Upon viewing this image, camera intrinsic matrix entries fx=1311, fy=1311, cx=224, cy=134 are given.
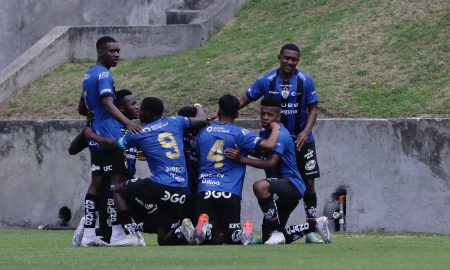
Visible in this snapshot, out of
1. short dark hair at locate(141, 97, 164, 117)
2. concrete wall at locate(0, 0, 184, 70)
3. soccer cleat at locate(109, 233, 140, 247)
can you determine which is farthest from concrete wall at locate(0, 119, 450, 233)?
concrete wall at locate(0, 0, 184, 70)

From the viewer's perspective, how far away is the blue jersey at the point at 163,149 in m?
12.8

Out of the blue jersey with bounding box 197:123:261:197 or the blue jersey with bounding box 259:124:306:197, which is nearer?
the blue jersey with bounding box 197:123:261:197

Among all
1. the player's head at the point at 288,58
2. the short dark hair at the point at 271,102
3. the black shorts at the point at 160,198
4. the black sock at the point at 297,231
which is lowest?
the black sock at the point at 297,231

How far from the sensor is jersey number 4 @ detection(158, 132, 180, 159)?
12836 mm

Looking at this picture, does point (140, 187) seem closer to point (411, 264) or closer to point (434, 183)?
point (411, 264)

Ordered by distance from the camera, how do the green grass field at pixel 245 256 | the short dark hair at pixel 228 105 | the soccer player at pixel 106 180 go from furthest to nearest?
the soccer player at pixel 106 180, the short dark hair at pixel 228 105, the green grass field at pixel 245 256

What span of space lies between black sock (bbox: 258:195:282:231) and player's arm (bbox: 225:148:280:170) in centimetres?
34

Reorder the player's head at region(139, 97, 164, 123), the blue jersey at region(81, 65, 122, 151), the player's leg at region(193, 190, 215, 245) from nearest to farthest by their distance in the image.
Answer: the player's leg at region(193, 190, 215, 245) < the player's head at region(139, 97, 164, 123) < the blue jersey at region(81, 65, 122, 151)

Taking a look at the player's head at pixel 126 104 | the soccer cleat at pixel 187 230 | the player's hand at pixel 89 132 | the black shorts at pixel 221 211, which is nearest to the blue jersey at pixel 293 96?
the black shorts at pixel 221 211

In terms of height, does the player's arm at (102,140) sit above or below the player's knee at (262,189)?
above

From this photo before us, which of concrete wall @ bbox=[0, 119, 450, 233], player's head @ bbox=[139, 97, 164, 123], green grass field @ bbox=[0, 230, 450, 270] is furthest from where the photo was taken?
concrete wall @ bbox=[0, 119, 450, 233]

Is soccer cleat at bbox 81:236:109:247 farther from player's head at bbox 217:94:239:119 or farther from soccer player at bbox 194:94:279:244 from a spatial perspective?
player's head at bbox 217:94:239:119

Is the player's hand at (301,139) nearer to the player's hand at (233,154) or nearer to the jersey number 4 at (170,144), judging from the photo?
the player's hand at (233,154)

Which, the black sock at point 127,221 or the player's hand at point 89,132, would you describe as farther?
the player's hand at point 89,132
